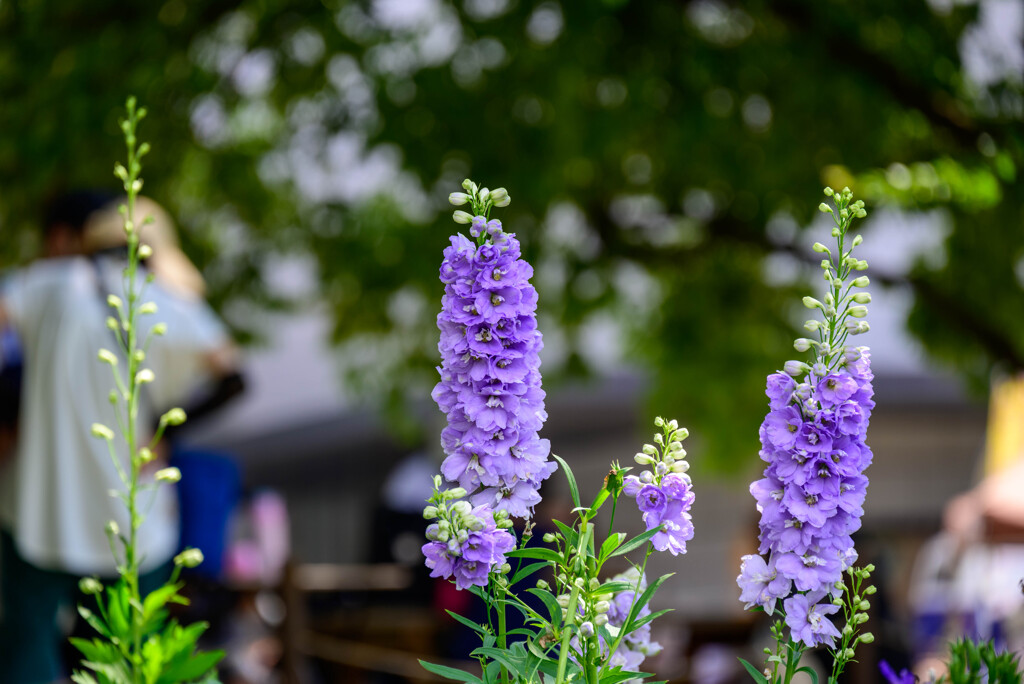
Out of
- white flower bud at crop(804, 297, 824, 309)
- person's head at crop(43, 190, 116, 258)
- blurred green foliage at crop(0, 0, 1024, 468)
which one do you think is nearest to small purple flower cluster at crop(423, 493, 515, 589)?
white flower bud at crop(804, 297, 824, 309)

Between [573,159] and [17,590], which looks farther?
[573,159]

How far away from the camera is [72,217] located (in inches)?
105

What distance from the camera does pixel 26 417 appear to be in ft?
8.30

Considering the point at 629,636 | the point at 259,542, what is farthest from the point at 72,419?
the point at 259,542

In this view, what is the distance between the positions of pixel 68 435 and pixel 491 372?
196 cm

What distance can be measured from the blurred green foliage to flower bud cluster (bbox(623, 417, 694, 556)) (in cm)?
293

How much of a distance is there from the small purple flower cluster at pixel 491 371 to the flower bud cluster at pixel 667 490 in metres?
0.09

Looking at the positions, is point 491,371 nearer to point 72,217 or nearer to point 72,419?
point 72,419

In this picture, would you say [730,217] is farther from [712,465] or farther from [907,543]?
[907,543]

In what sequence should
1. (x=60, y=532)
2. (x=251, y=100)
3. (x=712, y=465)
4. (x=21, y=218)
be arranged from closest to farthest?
(x=60, y=532) → (x=21, y=218) → (x=251, y=100) → (x=712, y=465)

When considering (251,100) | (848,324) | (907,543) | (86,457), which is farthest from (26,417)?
(907,543)

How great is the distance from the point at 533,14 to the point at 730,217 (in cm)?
224

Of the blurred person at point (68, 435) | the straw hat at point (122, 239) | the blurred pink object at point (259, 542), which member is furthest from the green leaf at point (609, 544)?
the blurred pink object at point (259, 542)

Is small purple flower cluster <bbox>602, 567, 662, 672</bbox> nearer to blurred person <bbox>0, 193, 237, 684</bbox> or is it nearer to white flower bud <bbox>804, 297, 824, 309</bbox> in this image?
white flower bud <bbox>804, 297, 824, 309</bbox>
